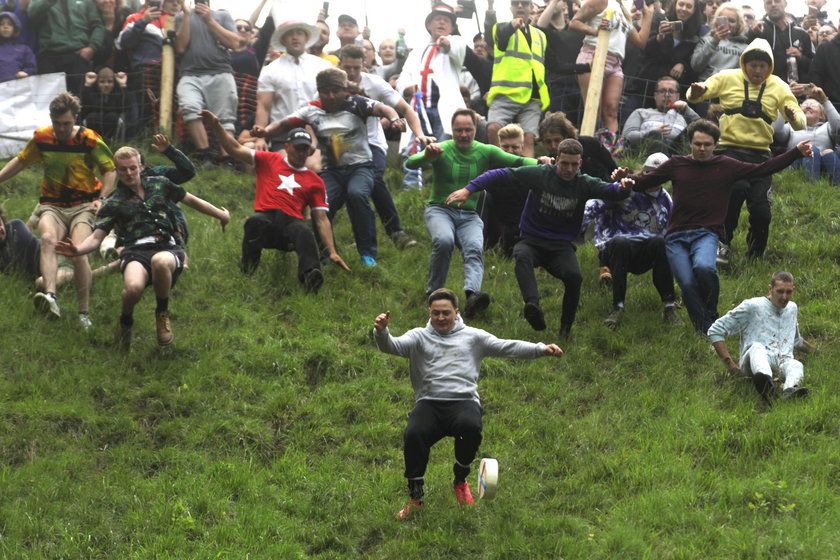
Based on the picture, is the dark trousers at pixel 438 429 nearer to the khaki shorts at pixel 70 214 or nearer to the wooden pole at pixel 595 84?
the khaki shorts at pixel 70 214

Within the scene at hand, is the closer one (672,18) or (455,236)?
(455,236)

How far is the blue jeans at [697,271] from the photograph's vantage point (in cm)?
1109

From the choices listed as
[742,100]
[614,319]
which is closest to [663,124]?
[742,100]

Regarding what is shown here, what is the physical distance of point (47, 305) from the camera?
1183 cm

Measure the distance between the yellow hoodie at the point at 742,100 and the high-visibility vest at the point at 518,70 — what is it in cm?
315

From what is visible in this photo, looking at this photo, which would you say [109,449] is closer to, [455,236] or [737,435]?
[455,236]

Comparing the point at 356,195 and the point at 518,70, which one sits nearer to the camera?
the point at 356,195

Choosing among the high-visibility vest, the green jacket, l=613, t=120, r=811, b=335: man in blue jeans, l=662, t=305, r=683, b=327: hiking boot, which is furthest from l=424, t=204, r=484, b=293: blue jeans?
the green jacket

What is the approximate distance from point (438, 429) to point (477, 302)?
3.10 m

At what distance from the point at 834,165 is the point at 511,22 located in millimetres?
4516

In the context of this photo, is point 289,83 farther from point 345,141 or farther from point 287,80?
point 345,141

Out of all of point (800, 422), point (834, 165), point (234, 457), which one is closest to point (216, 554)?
point (234, 457)

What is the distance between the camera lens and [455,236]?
40.0 ft

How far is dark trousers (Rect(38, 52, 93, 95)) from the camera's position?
643 inches
